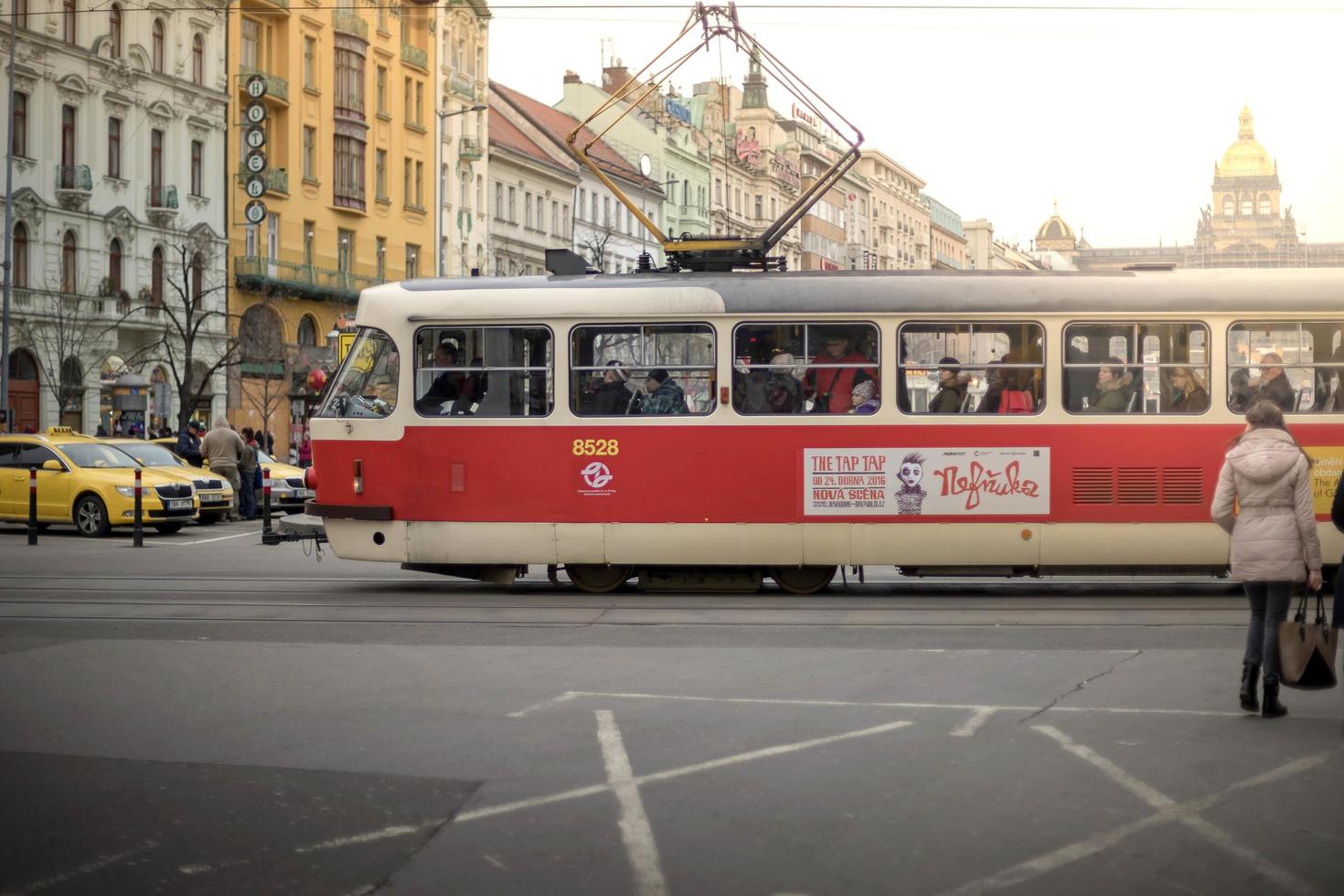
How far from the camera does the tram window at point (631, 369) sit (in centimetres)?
1605

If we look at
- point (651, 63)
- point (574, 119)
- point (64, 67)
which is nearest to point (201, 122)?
point (64, 67)

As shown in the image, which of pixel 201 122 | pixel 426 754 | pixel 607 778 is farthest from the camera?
pixel 201 122

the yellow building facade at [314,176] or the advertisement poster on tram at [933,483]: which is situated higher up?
the yellow building facade at [314,176]

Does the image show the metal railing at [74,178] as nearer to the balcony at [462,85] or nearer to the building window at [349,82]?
the building window at [349,82]

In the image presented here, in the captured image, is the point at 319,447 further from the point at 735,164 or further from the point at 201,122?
the point at 735,164

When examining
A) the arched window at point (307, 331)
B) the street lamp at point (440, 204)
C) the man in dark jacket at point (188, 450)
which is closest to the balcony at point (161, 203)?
the arched window at point (307, 331)

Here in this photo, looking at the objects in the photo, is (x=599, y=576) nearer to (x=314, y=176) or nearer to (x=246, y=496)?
(x=246, y=496)

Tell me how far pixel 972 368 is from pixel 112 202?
4053cm

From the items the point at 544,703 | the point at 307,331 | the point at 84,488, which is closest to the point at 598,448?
the point at 544,703

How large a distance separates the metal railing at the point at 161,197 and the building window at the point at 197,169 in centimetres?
170

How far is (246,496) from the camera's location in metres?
32.1

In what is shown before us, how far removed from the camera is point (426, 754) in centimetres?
829

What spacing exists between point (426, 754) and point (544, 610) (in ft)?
22.0

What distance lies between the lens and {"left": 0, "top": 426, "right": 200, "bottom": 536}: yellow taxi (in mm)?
27703
